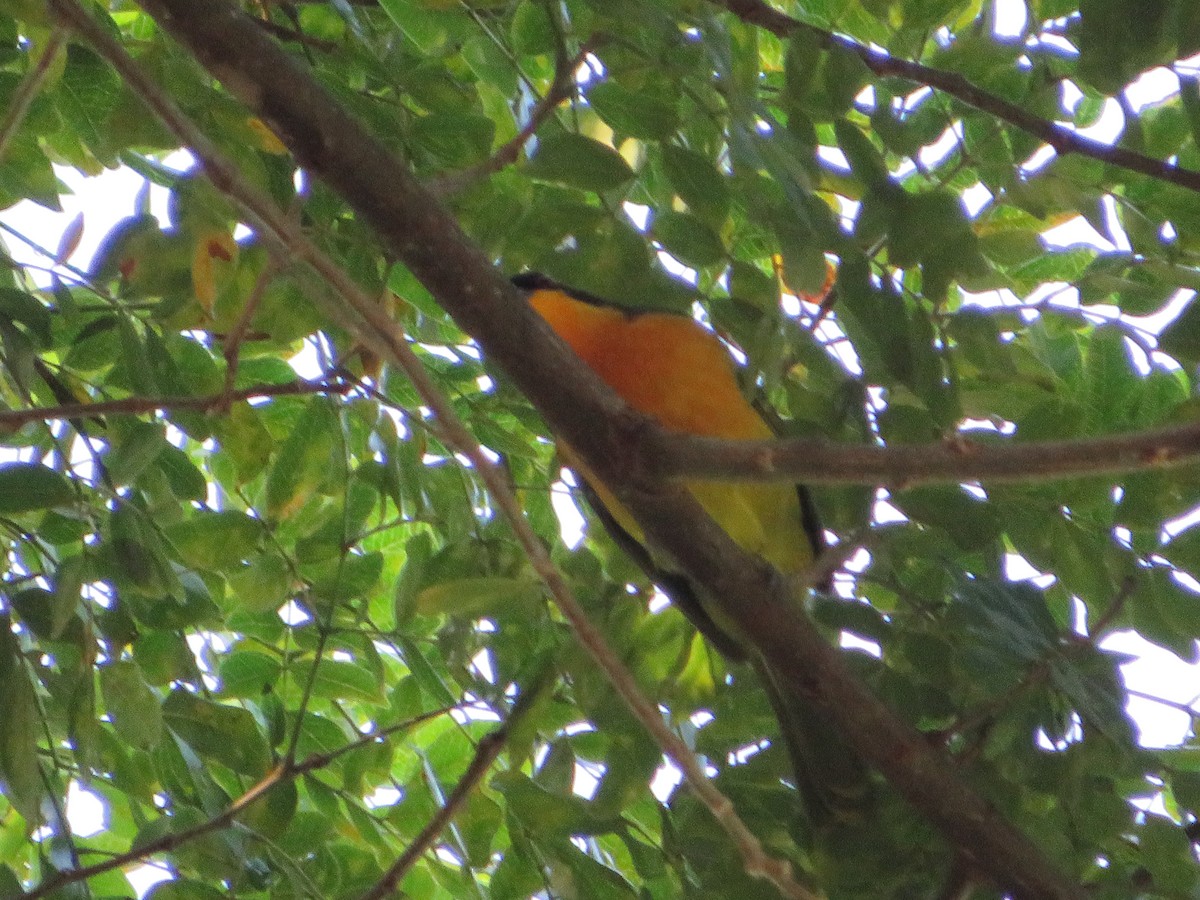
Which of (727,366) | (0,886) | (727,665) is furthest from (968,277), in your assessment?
(0,886)

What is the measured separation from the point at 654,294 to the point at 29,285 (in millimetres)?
948

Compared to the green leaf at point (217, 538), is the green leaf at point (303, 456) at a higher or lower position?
higher

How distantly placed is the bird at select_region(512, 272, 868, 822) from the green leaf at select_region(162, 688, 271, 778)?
563 mm

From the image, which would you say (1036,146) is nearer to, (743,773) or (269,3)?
(743,773)

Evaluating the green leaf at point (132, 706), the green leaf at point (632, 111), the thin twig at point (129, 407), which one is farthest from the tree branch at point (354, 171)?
the green leaf at point (132, 706)

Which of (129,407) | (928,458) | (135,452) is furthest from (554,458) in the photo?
(928,458)

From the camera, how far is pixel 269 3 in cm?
197

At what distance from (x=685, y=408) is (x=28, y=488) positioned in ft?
3.44

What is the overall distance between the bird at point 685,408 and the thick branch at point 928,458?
554mm

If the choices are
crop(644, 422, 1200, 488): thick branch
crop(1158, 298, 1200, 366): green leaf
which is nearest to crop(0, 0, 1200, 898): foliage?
crop(1158, 298, 1200, 366): green leaf

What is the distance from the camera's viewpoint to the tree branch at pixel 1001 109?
1496mm

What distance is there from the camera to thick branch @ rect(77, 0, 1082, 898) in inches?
53.6

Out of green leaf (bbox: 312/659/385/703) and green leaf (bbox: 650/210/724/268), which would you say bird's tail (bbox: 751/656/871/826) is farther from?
green leaf (bbox: 312/659/385/703)

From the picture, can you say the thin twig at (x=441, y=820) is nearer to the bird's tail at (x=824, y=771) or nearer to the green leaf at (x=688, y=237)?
the bird's tail at (x=824, y=771)
